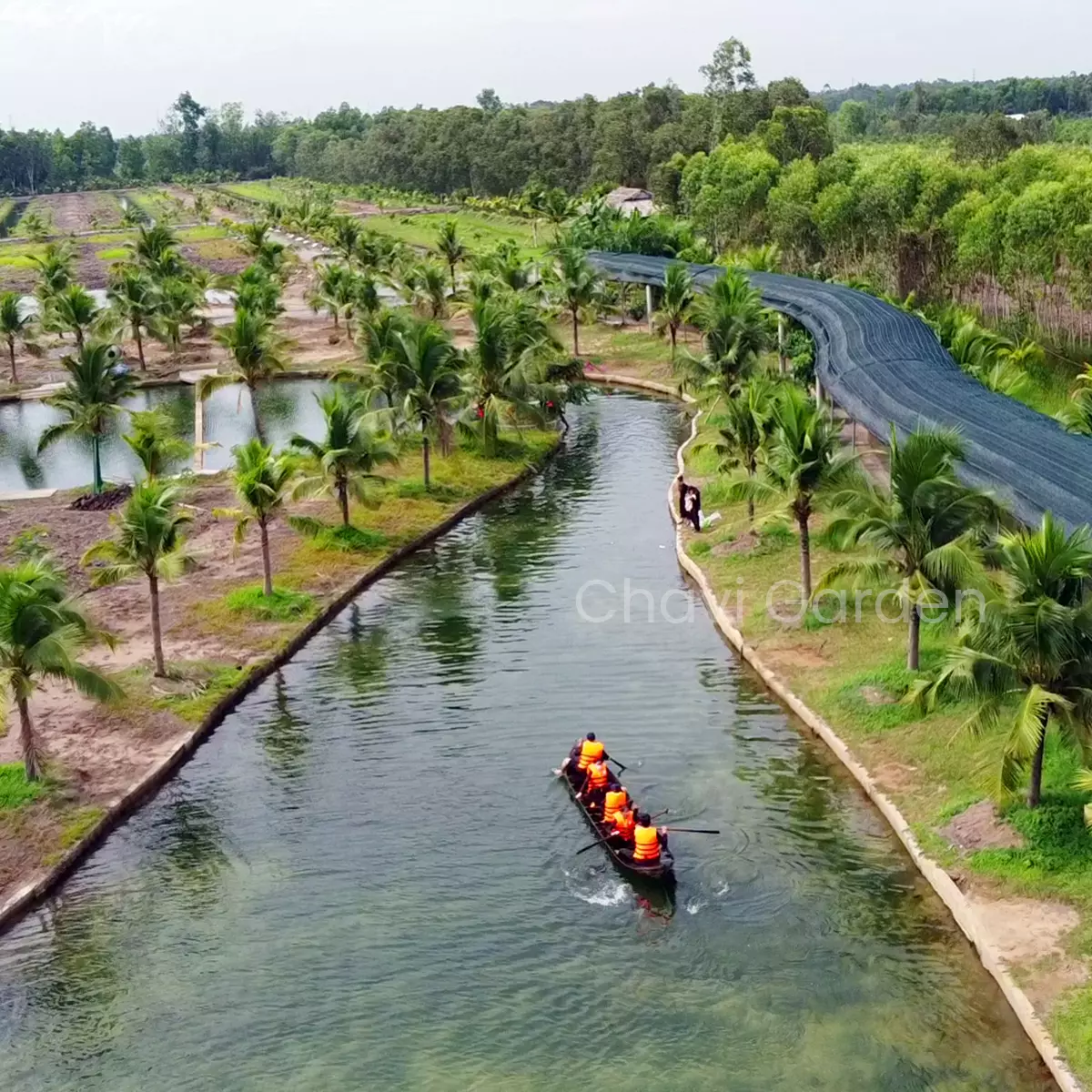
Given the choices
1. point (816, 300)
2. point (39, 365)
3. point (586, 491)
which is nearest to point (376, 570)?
point (586, 491)

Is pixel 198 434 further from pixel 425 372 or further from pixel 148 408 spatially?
pixel 425 372

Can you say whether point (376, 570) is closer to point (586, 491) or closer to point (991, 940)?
point (586, 491)

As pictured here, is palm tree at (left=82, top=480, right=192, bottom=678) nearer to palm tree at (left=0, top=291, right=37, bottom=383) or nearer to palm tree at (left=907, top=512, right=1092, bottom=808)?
palm tree at (left=907, top=512, right=1092, bottom=808)

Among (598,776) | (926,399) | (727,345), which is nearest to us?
(598,776)

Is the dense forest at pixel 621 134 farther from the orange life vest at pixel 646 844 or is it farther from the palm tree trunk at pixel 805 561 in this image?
the orange life vest at pixel 646 844

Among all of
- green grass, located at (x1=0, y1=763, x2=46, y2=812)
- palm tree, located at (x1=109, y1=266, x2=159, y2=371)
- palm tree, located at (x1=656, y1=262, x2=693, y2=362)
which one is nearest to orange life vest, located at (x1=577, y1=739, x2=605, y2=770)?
green grass, located at (x1=0, y1=763, x2=46, y2=812)

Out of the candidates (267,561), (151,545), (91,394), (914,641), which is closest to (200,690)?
(151,545)
